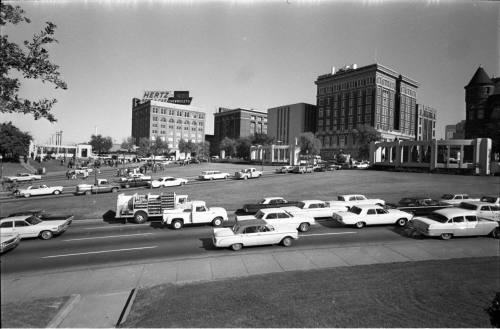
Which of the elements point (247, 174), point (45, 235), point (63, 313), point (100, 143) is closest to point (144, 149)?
point (100, 143)

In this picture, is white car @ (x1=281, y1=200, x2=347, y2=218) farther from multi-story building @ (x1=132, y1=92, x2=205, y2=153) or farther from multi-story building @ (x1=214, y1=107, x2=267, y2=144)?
multi-story building @ (x1=214, y1=107, x2=267, y2=144)

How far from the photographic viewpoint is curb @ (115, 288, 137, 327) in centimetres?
707

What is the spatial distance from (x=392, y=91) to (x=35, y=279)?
456ft

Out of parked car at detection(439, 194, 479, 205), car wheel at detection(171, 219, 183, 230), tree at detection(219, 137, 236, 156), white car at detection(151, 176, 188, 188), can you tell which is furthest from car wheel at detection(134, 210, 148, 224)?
tree at detection(219, 137, 236, 156)

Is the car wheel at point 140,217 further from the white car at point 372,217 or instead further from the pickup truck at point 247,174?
the pickup truck at point 247,174

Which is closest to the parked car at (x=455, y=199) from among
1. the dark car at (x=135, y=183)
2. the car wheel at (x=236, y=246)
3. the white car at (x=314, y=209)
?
the white car at (x=314, y=209)

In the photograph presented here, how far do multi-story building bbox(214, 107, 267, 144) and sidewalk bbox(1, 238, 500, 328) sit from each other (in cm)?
15409

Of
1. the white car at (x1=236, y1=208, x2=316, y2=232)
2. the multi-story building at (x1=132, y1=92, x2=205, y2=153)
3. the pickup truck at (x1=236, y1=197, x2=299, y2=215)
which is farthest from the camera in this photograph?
the multi-story building at (x1=132, y1=92, x2=205, y2=153)

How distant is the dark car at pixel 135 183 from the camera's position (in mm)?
35906

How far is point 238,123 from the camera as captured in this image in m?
170

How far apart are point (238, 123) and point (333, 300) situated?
542ft

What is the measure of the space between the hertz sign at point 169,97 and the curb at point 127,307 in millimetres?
147875

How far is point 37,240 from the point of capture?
1524 cm

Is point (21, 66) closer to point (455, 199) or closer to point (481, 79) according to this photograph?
point (455, 199)
